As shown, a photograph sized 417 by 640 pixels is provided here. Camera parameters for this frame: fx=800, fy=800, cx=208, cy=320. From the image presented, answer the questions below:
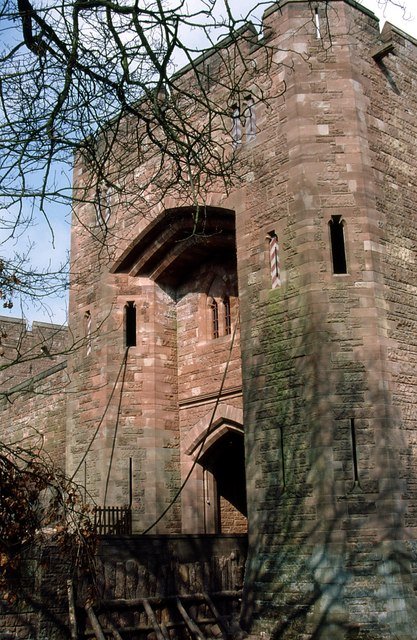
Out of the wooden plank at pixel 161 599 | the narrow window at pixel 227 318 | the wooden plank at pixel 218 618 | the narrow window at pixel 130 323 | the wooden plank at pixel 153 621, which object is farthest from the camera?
the narrow window at pixel 130 323

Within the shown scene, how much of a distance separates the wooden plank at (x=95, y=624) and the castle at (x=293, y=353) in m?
2.19

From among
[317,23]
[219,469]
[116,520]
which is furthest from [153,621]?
[317,23]

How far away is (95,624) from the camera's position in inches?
384

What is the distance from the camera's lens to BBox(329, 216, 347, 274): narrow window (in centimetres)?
1141

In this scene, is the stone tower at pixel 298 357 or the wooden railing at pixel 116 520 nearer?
the stone tower at pixel 298 357

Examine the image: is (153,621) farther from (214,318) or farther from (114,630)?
(214,318)

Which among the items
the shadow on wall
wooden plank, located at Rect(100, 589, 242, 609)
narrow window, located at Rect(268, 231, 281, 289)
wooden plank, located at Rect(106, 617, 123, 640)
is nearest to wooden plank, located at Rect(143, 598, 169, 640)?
wooden plank, located at Rect(100, 589, 242, 609)

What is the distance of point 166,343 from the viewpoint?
15.4 m

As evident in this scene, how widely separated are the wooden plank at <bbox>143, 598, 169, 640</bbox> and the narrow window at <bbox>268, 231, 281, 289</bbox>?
473 cm

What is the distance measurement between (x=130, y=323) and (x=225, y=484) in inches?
142

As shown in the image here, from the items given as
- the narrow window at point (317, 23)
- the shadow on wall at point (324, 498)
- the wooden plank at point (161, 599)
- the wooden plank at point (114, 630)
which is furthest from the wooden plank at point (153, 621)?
the narrow window at point (317, 23)

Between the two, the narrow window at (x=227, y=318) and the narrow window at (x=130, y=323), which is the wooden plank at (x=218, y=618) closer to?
the narrow window at (x=227, y=318)

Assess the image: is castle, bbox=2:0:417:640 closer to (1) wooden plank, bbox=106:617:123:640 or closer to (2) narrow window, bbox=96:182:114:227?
(2) narrow window, bbox=96:182:114:227

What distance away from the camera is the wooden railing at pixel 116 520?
44.3 ft
